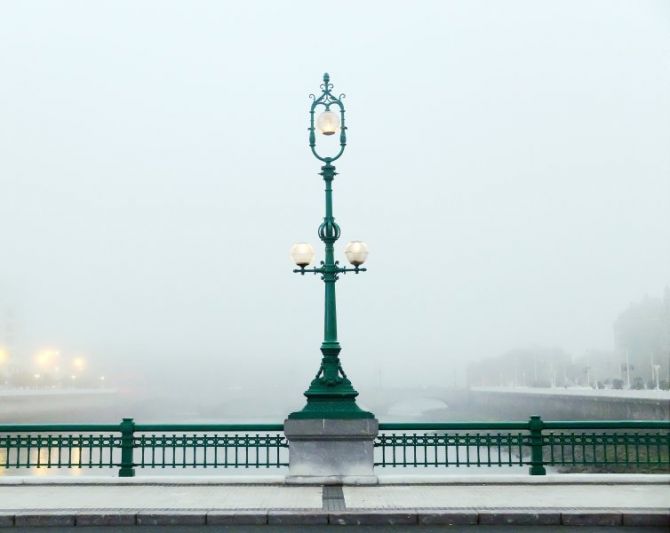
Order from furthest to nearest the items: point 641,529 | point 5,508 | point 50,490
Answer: point 50,490 → point 5,508 → point 641,529

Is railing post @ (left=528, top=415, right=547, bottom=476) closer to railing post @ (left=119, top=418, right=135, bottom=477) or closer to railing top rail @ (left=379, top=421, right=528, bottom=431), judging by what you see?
railing top rail @ (left=379, top=421, right=528, bottom=431)

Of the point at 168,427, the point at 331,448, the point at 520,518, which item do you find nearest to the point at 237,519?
the point at 331,448

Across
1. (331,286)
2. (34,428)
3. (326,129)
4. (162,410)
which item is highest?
(326,129)

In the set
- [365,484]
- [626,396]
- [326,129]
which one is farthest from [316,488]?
[626,396]

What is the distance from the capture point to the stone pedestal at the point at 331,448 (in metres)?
13.7

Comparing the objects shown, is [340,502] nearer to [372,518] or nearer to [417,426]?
[372,518]

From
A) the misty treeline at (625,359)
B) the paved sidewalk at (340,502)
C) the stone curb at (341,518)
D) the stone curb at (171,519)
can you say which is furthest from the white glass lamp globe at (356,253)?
the misty treeline at (625,359)

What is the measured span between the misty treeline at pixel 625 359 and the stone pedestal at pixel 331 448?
3412 inches

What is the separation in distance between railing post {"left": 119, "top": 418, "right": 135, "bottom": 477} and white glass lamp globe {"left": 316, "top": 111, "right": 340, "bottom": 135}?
6.24m

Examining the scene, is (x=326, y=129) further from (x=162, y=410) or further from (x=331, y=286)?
(x=162, y=410)

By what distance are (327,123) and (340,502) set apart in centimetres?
695

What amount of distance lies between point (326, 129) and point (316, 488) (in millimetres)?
6411

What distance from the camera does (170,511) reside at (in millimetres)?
10758

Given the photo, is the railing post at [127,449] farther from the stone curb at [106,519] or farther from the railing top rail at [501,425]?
the railing top rail at [501,425]
